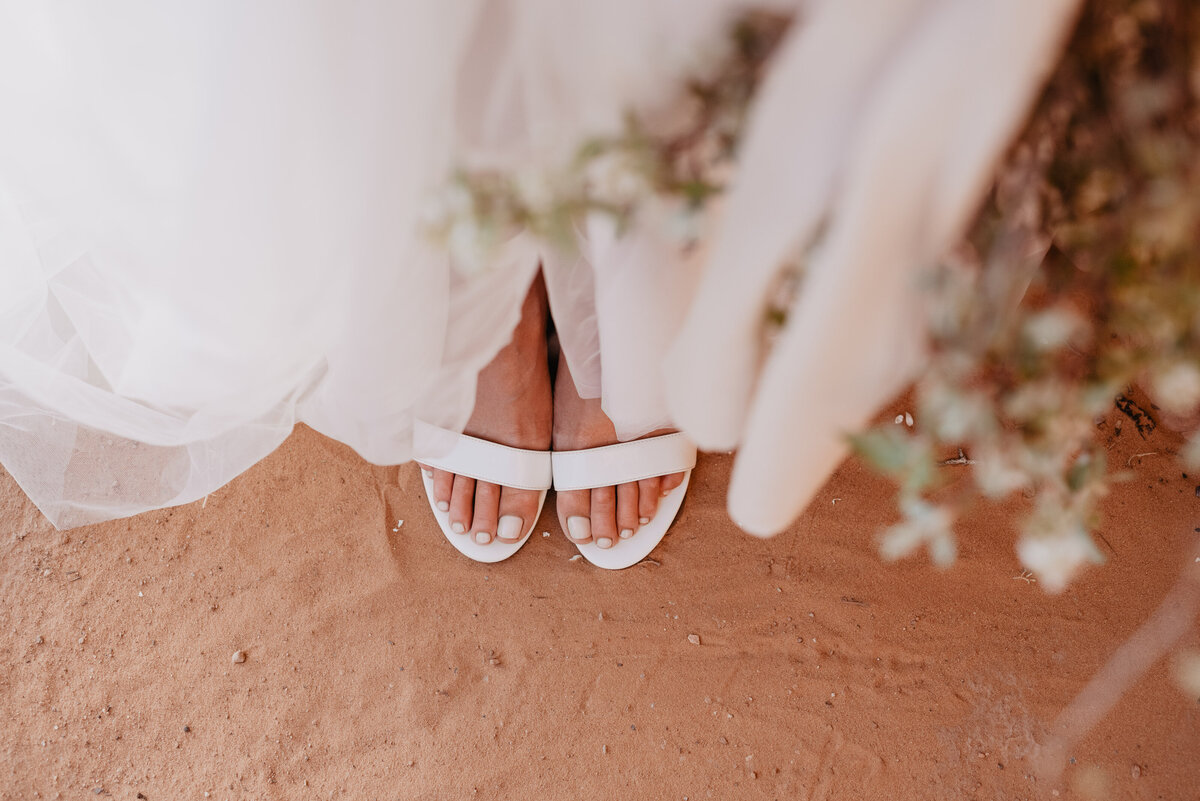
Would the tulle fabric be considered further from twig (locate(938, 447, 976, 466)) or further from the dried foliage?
twig (locate(938, 447, 976, 466))

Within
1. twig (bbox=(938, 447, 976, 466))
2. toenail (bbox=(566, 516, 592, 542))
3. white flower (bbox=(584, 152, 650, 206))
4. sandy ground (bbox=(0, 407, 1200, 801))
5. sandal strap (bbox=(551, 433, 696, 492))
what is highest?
white flower (bbox=(584, 152, 650, 206))

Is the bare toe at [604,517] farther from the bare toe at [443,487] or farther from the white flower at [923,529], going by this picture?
the white flower at [923,529]

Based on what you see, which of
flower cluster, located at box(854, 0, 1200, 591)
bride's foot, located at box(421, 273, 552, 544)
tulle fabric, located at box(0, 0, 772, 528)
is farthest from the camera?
bride's foot, located at box(421, 273, 552, 544)

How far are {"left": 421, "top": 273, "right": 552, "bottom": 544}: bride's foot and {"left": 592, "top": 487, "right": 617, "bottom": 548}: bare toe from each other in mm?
112

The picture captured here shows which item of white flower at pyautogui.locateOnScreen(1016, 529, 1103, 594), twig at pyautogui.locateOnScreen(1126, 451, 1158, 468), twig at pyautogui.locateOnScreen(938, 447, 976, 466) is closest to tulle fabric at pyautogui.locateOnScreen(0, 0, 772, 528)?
white flower at pyautogui.locateOnScreen(1016, 529, 1103, 594)

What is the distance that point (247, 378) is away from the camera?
3.18 ft

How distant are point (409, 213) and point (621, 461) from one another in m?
0.75

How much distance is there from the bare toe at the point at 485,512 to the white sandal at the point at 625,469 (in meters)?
0.12

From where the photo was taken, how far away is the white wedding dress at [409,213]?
0.46 meters

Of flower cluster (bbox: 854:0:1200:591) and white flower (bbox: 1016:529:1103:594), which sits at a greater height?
flower cluster (bbox: 854:0:1200:591)

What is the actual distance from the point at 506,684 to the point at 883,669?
2.17 ft

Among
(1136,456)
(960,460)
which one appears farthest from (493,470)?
(1136,456)

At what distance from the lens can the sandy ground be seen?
130 centimetres

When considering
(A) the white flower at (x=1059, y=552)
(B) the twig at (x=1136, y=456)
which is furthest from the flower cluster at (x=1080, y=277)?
(B) the twig at (x=1136, y=456)
